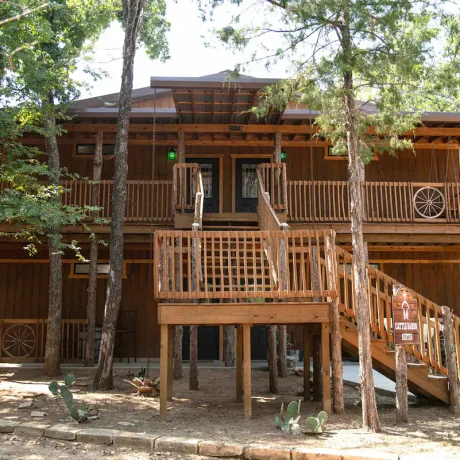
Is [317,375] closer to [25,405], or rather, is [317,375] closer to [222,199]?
[25,405]

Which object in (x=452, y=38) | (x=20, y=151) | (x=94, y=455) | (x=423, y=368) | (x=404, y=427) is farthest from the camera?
(x=20, y=151)

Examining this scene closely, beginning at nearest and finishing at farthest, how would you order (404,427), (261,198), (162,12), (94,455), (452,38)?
(94,455) < (404,427) < (452,38) < (261,198) < (162,12)

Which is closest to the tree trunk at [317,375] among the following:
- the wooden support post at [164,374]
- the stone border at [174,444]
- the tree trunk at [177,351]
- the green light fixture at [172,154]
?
the wooden support post at [164,374]

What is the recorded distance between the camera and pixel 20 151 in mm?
11086

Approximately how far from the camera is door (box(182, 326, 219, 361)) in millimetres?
17156

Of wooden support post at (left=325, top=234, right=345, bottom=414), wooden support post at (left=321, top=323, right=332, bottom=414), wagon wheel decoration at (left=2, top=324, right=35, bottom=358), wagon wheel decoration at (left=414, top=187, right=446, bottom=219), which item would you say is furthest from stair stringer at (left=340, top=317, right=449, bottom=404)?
wagon wheel decoration at (left=2, top=324, right=35, bottom=358)

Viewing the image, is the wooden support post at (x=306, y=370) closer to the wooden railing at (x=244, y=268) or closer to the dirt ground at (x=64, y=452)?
the wooden railing at (x=244, y=268)

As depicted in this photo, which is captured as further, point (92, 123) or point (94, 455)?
point (92, 123)

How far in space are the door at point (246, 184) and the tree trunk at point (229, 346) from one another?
3962 millimetres

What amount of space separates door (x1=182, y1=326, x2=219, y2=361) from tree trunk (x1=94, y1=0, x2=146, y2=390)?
552cm

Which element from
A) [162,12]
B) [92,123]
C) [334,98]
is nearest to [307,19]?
[334,98]

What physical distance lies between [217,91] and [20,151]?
14.8ft

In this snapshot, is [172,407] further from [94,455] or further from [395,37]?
[395,37]

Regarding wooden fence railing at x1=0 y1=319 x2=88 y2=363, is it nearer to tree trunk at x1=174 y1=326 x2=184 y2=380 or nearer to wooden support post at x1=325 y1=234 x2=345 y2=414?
tree trunk at x1=174 y1=326 x2=184 y2=380
